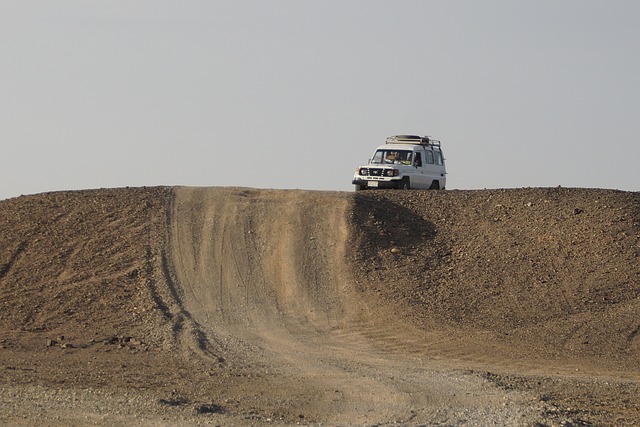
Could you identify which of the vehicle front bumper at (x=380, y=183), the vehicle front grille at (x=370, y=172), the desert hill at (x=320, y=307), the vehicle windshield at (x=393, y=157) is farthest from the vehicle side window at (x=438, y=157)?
the desert hill at (x=320, y=307)

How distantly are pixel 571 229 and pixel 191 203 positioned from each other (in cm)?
953

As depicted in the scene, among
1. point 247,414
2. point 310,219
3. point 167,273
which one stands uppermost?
point 310,219

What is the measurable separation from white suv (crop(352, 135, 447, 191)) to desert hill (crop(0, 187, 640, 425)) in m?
2.66

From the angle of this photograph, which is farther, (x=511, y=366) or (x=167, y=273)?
(x=167, y=273)

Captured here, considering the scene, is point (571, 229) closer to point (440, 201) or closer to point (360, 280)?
point (440, 201)

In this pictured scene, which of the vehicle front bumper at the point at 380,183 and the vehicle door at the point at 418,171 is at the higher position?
the vehicle door at the point at 418,171

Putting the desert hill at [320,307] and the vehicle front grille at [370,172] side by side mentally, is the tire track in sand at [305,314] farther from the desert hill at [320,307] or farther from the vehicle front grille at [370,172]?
the vehicle front grille at [370,172]

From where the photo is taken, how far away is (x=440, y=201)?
26.1 m

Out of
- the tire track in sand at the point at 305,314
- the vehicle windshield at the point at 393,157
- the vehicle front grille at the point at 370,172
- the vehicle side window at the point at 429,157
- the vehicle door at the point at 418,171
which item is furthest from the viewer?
the vehicle side window at the point at 429,157

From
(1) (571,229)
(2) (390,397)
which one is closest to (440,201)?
(1) (571,229)

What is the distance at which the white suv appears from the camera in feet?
95.3

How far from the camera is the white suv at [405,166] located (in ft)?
95.3

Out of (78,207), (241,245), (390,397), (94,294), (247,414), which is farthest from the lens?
(78,207)

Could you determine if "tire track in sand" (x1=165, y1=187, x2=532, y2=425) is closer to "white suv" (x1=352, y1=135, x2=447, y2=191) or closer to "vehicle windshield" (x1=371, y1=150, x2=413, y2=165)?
"white suv" (x1=352, y1=135, x2=447, y2=191)
